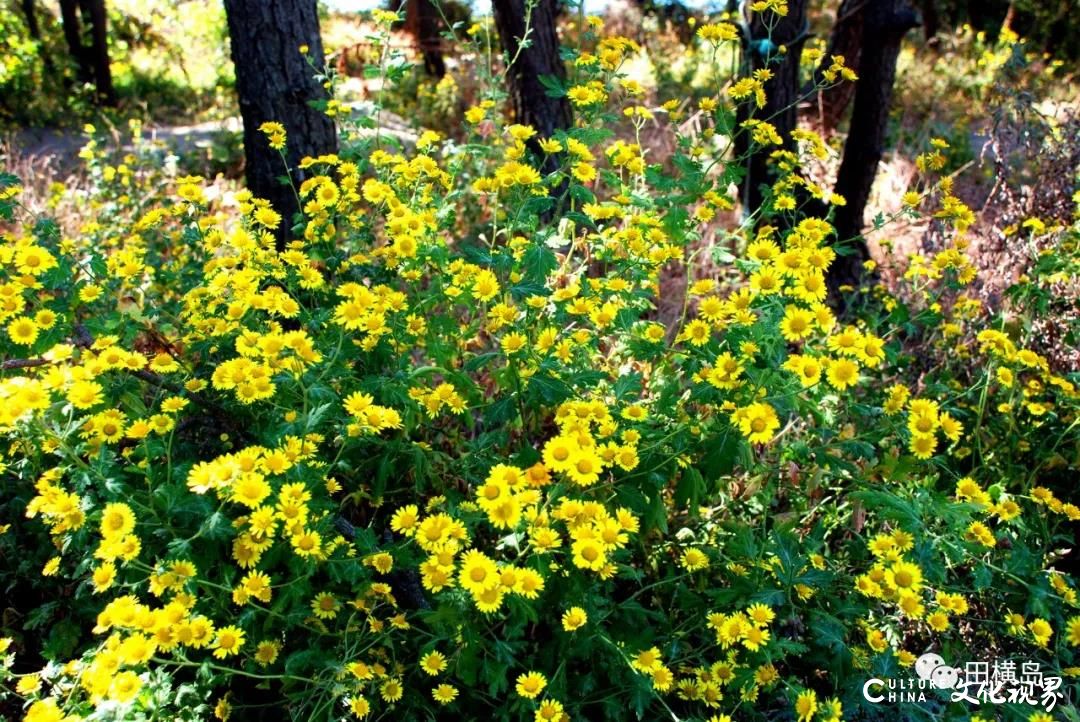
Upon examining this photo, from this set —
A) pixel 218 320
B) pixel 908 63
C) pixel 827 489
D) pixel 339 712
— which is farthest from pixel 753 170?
pixel 908 63

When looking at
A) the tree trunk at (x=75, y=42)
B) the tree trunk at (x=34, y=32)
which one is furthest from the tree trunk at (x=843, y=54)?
the tree trunk at (x=34, y=32)

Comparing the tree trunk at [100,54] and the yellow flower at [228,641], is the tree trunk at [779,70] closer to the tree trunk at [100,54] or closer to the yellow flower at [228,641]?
the yellow flower at [228,641]

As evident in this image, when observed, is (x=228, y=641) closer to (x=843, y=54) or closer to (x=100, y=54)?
(x=843, y=54)

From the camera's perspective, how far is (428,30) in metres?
9.72

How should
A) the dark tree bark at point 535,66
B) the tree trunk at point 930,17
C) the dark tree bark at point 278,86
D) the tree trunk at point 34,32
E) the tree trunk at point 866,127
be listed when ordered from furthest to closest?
1. the tree trunk at point 930,17
2. the tree trunk at point 34,32
3. the dark tree bark at point 535,66
4. the tree trunk at point 866,127
5. the dark tree bark at point 278,86

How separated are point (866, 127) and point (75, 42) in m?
10.3

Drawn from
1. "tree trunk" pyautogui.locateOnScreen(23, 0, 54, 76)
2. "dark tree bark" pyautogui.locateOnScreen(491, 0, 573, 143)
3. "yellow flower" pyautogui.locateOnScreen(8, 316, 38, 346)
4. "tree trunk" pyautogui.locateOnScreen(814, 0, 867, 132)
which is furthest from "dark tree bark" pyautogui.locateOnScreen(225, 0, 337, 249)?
"tree trunk" pyautogui.locateOnScreen(23, 0, 54, 76)

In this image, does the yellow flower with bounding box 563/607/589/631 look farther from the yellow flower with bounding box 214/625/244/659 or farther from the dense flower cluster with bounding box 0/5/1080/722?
the yellow flower with bounding box 214/625/244/659

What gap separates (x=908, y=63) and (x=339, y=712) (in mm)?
10929

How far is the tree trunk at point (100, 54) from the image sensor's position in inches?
367

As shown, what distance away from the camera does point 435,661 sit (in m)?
1.62

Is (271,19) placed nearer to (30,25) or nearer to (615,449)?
(615,449)

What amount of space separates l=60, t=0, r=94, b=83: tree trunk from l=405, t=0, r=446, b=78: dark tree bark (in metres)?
4.32

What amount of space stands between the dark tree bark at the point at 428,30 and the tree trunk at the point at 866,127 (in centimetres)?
615
